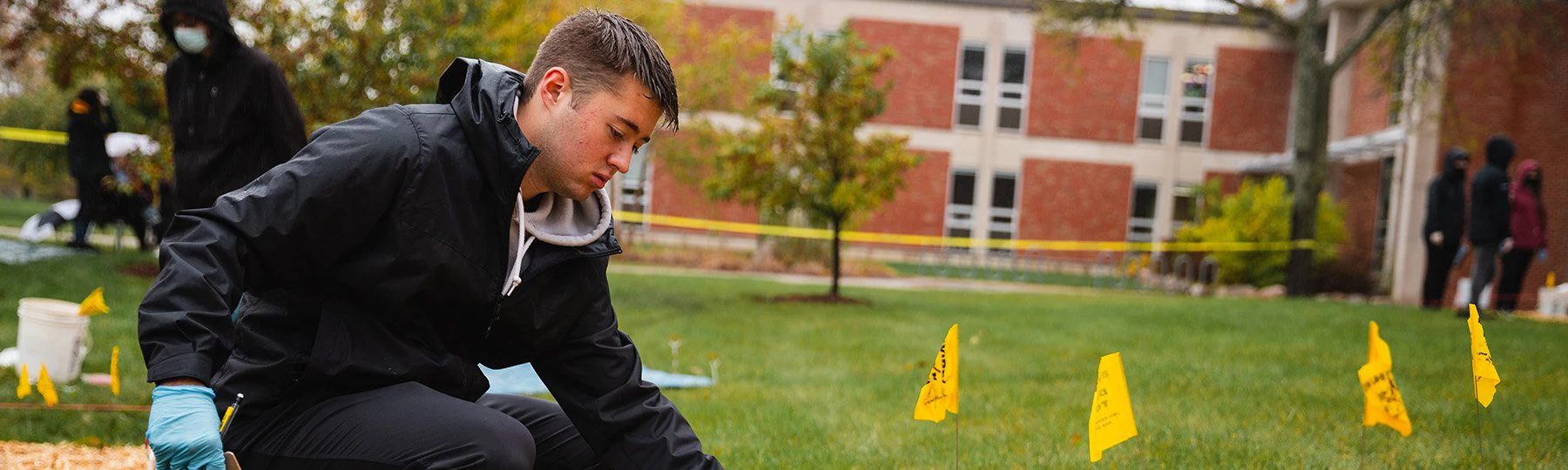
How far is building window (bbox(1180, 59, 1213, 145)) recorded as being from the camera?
29.4 metres

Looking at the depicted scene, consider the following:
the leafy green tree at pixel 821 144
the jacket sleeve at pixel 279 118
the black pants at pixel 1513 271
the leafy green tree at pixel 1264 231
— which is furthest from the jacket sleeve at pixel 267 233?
the leafy green tree at pixel 1264 231

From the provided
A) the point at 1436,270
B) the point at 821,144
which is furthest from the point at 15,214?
the point at 1436,270

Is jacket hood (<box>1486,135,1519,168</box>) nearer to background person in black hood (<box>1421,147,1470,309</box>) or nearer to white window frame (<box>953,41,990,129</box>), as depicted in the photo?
background person in black hood (<box>1421,147,1470,309</box>)

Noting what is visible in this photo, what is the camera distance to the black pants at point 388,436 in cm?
241

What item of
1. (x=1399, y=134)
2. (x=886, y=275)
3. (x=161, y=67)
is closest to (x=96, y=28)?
(x=161, y=67)

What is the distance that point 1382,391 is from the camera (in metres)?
3.54

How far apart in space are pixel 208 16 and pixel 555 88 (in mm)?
3669

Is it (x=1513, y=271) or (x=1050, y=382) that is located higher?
(x=1513, y=271)

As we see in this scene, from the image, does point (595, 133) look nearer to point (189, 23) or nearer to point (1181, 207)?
point (189, 23)

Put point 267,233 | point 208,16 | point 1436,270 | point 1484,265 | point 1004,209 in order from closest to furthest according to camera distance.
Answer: point 267,233, point 208,16, point 1484,265, point 1436,270, point 1004,209

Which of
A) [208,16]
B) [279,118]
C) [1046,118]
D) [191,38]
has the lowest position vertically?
[279,118]

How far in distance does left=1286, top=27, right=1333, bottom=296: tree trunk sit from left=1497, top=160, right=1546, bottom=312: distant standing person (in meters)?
4.94

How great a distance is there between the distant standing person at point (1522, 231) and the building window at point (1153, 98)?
16.6 meters

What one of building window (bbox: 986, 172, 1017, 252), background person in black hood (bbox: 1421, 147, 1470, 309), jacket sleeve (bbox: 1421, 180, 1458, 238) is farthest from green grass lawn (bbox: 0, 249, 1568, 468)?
building window (bbox: 986, 172, 1017, 252)
